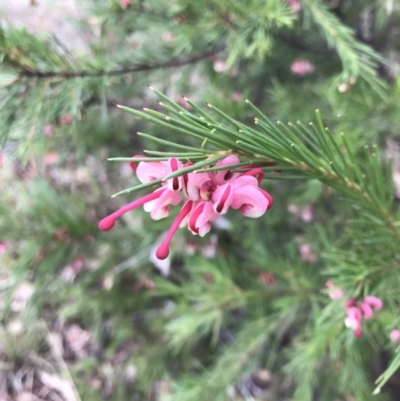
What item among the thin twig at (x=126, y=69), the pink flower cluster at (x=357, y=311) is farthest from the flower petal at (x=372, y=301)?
the thin twig at (x=126, y=69)

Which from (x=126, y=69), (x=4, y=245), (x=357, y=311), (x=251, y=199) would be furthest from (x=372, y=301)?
(x=4, y=245)

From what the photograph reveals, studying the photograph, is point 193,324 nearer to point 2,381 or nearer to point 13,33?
point 13,33

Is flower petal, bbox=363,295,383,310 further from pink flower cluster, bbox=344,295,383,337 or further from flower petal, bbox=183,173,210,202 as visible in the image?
flower petal, bbox=183,173,210,202

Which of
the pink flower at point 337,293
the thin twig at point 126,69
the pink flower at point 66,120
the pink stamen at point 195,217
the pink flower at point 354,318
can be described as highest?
the pink stamen at point 195,217

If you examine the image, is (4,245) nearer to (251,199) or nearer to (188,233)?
(188,233)

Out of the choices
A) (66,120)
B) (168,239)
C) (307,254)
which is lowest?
(307,254)

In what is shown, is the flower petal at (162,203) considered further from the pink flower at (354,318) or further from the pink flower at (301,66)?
the pink flower at (301,66)
